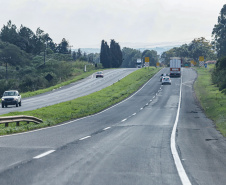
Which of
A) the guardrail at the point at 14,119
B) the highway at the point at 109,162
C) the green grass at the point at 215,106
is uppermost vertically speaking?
the highway at the point at 109,162

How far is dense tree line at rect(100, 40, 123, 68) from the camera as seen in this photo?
564ft

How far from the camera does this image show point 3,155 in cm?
1136

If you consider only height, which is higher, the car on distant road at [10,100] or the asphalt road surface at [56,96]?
the car on distant road at [10,100]

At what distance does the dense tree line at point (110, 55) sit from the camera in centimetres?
17188

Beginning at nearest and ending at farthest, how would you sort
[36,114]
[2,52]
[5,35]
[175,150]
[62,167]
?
[62,167], [175,150], [36,114], [2,52], [5,35]

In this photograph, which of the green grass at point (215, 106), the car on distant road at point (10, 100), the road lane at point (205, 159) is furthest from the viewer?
the car on distant road at point (10, 100)

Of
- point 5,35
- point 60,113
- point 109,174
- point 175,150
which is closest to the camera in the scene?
point 109,174

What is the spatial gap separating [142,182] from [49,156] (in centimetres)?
398

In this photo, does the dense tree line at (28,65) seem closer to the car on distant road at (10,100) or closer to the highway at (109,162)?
the car on distant road at (10,100)

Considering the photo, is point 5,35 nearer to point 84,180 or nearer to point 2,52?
point 2,52

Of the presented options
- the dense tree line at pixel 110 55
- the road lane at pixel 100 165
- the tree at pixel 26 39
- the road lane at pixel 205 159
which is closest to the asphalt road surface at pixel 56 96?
the road lane at pixel 205 159

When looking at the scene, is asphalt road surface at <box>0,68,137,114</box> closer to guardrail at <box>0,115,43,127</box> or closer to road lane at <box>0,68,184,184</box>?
guardrail at <box>0,115,43,127</box>

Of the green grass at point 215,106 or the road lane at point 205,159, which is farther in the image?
the green grass at point 215,106

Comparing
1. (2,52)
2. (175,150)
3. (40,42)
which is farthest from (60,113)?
(40,42)
